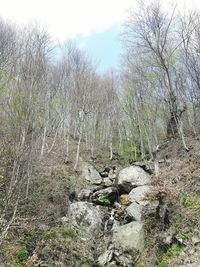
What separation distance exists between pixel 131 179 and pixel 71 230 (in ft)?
15.6

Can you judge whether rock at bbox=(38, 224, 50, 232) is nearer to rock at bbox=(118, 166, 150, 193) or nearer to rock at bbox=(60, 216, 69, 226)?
rock at bbox=(60, 216, 69, 226)

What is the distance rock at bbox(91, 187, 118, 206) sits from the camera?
14241 millimetres

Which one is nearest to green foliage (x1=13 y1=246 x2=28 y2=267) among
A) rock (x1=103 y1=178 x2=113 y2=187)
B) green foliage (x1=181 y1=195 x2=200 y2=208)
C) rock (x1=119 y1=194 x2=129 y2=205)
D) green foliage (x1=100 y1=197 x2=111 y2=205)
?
green foliage (x1=100 y1=197 x2=111 y2=205)

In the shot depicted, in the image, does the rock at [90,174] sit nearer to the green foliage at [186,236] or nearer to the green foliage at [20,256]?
the green foliage at [20,256]

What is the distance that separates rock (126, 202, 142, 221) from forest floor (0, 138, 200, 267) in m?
0.68

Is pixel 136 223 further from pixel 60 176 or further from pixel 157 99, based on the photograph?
pixel 157 99

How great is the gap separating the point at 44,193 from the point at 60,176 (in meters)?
2.46

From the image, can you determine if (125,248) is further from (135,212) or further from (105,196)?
(105,196)

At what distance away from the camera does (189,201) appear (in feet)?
34.2

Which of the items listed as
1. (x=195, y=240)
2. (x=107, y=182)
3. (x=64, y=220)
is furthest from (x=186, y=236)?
(x=107, y=182)

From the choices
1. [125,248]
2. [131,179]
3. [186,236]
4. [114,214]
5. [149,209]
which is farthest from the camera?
[131,179]

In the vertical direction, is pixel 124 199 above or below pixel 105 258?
above

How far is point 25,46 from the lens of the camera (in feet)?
42.9

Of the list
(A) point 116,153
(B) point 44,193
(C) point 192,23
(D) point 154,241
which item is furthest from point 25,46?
(A) point 116,153
